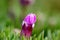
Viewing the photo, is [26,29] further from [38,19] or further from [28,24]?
[38,19]

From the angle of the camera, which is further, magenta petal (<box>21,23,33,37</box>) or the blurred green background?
the blurred green background

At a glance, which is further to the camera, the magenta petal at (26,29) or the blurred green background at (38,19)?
the blurred green background at (38,19)

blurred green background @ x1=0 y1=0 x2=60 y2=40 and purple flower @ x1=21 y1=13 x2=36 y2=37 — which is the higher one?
purple flower @ x1=21 y1=13 x2=36 y2=37

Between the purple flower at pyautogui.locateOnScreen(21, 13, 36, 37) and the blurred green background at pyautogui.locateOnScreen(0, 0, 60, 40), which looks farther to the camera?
the blurred green background at pyautogui.locateOnScreen(0, 0, 60, 40)

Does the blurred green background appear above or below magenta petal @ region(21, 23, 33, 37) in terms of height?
below

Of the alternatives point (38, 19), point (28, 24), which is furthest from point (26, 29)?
point (38, 19)

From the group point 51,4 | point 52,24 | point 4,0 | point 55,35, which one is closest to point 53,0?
point 51,4
